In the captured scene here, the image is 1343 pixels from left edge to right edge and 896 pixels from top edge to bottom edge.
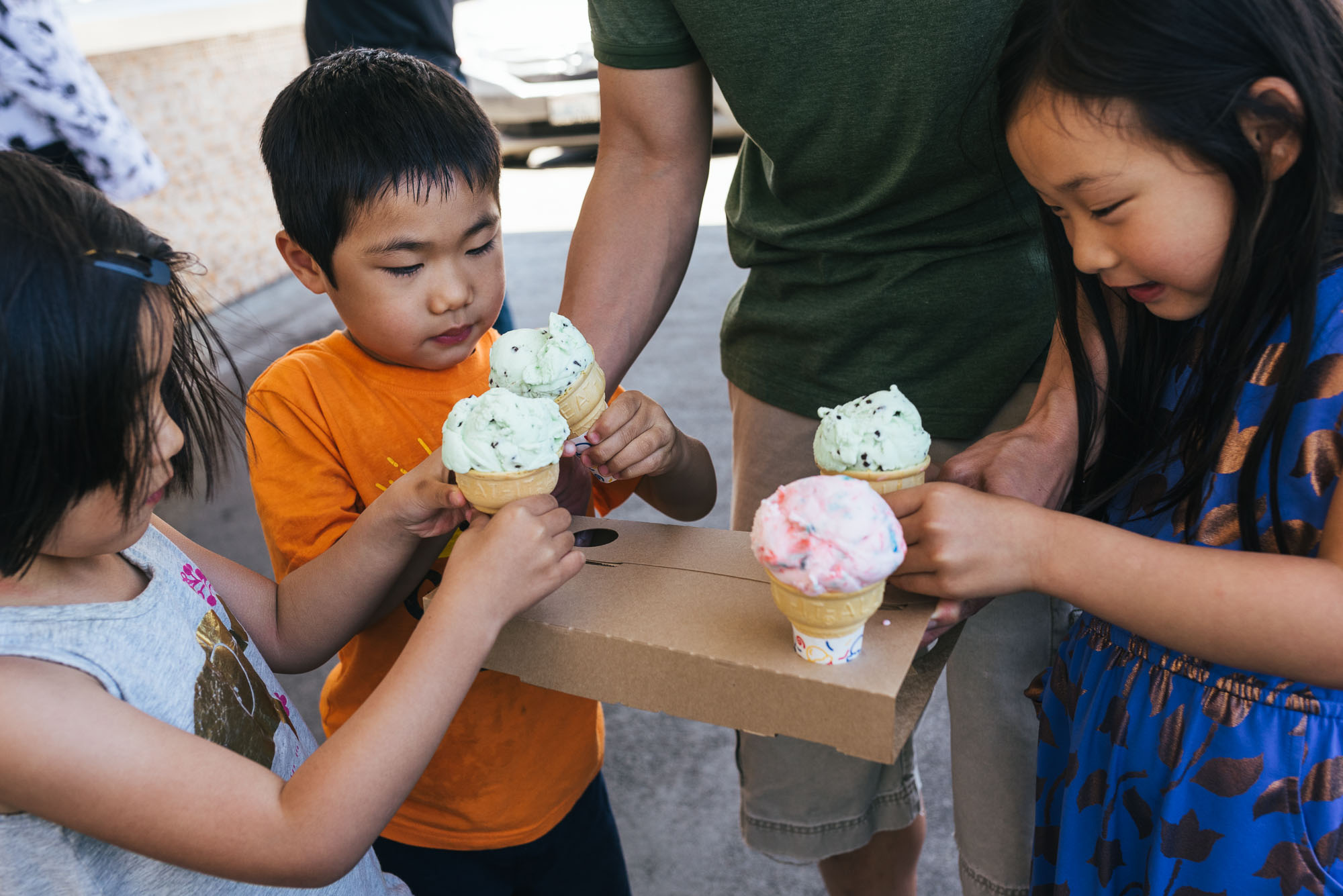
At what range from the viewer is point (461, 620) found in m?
1.14

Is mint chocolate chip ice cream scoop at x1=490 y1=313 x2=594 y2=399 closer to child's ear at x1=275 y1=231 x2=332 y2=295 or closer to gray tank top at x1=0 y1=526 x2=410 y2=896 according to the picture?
child's ear at x1=275 y1=231 x2=332 y2=295

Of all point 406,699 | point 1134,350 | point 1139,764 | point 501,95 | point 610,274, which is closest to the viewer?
point 406,699

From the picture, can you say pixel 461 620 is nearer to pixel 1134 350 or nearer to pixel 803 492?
pixel 803 492

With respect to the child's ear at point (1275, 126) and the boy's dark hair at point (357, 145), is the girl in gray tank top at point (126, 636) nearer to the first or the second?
the boy's dark hair at point (357, 145)

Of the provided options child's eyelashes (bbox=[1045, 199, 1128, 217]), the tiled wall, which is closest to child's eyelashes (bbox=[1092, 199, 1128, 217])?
child's eyelashes (bbox=[1045, 199, 1128, 217])

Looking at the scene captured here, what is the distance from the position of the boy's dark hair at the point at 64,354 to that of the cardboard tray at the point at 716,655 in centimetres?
50

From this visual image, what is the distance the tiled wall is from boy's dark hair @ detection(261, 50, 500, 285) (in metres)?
4.53

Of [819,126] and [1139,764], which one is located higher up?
[819,126]

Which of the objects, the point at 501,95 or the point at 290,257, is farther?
the point at 501,95

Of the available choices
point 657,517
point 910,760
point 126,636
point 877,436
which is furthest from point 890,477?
point 657,517

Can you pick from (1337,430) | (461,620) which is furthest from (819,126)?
(461,620)

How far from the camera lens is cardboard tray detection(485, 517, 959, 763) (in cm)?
107

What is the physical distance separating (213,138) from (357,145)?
577 centimetres

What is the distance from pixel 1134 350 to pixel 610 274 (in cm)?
86
